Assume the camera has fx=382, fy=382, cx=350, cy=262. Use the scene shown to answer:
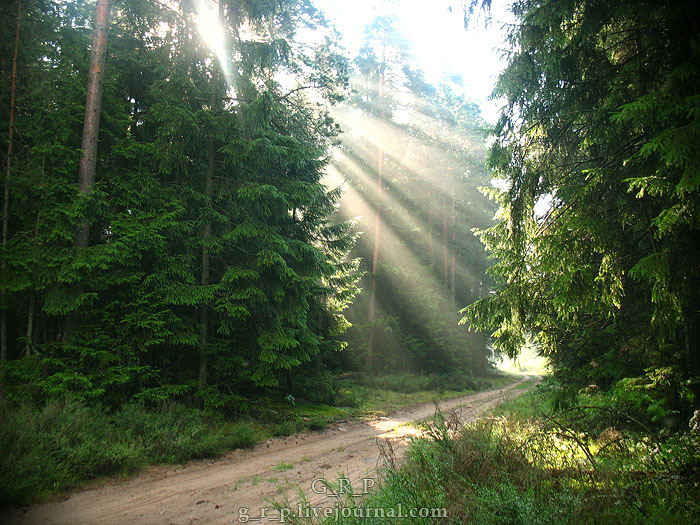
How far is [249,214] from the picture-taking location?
35.0ft

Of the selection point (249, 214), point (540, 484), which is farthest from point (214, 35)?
point (540, 484)

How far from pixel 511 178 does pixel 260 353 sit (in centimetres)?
733

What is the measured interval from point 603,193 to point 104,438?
9.46 meters

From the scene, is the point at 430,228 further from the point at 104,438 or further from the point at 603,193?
the point at 104,438

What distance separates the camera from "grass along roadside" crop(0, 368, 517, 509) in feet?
17.1

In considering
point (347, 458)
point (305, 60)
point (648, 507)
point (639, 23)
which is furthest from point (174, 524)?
point (305, 60)

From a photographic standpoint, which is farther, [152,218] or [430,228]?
A: [430,228]

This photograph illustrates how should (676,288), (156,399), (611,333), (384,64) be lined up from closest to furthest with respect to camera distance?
(676,288)
(611,333)
(156,399)
(384,64)

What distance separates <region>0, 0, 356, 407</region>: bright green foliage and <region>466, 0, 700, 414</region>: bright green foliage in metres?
5.72

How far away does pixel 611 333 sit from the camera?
6930 millimetres

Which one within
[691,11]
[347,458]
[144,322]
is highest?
[691,11]

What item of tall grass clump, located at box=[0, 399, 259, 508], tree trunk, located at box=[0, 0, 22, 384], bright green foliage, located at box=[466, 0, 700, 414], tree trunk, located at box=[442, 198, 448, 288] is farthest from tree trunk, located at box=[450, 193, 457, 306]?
tree trunk, located at box=[0, 0, 22, 384]

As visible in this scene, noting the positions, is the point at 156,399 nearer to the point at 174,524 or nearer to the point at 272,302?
the point at 272,302

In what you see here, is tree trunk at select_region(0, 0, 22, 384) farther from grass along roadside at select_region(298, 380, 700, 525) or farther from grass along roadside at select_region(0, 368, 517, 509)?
grass along roadside at select_region(298, 380, 700, 525)
